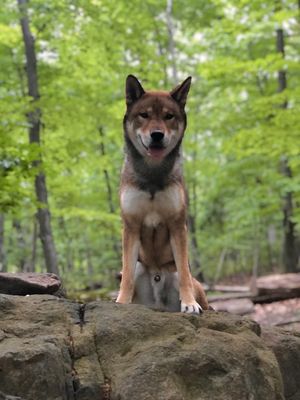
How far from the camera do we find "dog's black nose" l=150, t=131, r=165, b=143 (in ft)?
12.6

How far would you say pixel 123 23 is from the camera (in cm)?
1433

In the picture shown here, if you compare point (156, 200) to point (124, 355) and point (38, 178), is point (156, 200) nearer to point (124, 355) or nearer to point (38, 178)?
point (124, 355)

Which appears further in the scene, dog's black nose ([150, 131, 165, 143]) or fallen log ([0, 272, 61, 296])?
fallen log ([0, 272, 61, 296])

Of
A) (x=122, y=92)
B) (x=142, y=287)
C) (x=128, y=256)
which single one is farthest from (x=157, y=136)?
(x=122, y=92)

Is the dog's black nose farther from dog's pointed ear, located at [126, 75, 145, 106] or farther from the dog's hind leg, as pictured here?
the dog's hind leg

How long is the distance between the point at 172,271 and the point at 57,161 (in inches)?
358

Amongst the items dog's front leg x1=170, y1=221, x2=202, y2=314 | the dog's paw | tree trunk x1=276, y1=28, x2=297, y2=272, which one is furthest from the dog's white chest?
tree trunk x1=276, y1=28, x2=297, y2=272

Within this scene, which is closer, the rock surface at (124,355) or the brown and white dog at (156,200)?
the rock surface at (124,355)

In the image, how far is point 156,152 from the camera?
4.00 m

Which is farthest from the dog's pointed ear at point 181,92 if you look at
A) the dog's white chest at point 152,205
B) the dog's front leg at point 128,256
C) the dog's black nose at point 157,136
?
the dog's front leg at point 128,256

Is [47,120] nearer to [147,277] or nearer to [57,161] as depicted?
[57,161]

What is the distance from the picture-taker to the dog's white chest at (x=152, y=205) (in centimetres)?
403

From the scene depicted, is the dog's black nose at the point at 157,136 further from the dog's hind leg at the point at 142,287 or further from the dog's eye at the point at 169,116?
the dog's hind leg at the point at 142,287

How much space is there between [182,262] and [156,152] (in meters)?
0.97
